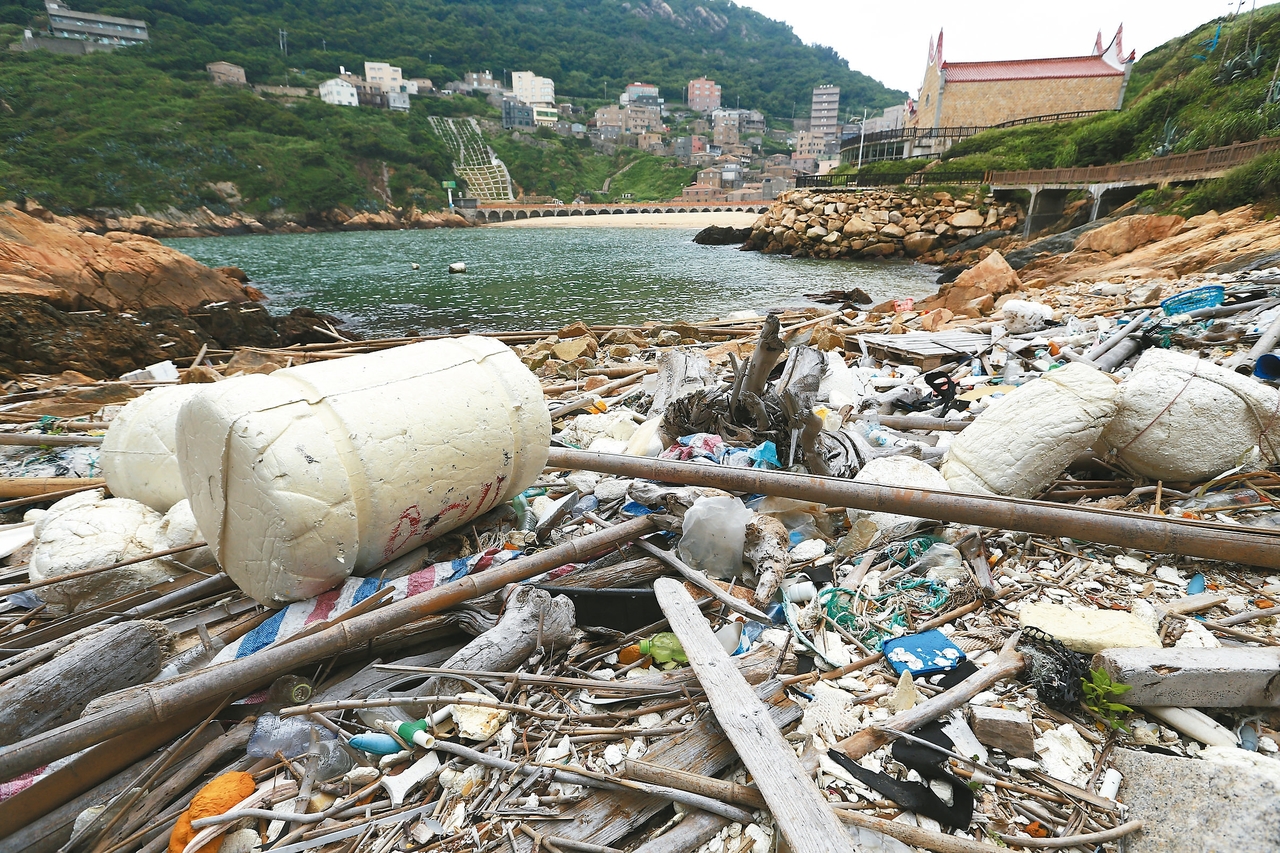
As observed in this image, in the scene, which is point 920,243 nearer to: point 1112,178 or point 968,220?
point 968,220

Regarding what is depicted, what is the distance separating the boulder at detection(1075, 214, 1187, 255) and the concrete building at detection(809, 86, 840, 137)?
166373 mm

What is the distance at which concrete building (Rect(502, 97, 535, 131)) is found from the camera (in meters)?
121

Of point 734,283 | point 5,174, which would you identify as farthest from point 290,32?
point 734,283

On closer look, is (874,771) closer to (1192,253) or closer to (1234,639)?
(1234,639)

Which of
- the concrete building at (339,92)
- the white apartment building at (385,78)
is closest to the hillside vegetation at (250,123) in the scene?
the concrete building at (339,92)

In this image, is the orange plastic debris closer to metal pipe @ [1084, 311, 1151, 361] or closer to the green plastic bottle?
the green plastic bottle

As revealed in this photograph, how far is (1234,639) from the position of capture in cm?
233

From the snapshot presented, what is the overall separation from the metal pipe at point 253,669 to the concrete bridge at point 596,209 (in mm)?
88330

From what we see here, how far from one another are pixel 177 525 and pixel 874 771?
145 inches

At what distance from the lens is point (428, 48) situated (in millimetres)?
150375

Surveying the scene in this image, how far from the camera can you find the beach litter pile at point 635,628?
6.10ft

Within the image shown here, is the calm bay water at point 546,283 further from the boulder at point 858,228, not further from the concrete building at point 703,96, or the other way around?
the concrete building at point 703,96

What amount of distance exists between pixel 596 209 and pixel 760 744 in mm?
96707

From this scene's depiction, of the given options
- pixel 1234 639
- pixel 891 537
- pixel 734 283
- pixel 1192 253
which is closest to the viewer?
pixel 1234 639
